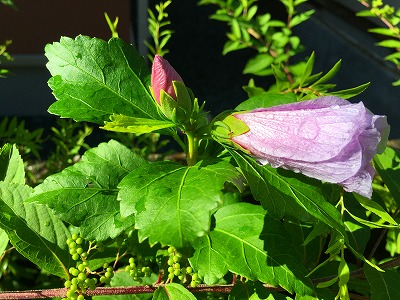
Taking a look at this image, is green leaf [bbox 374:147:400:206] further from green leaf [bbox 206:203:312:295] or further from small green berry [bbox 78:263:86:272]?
small green berry [bbox 78:263:86:272]

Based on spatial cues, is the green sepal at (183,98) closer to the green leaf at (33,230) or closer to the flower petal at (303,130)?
the flower petal at (303,130)

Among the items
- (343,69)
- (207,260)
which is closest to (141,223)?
(207,260)

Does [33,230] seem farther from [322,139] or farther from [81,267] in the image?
[322,139]

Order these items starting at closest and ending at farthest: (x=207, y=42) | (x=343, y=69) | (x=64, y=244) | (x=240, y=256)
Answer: (x=240, y=256) → (x=64, y=244) → (x=343, y=69) → (x=207, y=42)

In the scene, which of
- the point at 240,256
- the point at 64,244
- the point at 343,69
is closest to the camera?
the point at 240,256

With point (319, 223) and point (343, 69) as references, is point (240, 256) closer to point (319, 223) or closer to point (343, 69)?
point (319, 223)
